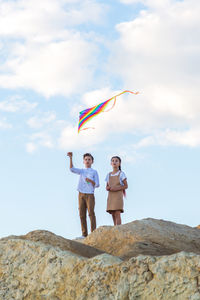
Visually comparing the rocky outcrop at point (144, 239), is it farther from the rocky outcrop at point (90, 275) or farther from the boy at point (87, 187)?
the boy at point (87, 187)

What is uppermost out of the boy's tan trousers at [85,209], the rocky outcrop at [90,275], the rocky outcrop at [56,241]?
the boy's tan trousers at [85,209]

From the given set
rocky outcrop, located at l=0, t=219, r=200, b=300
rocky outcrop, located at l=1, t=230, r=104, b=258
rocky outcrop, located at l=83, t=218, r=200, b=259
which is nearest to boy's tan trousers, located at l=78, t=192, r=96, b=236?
rocky outcrop, located at l=83, t=218, r=200, b=259

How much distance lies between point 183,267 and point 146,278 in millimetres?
312

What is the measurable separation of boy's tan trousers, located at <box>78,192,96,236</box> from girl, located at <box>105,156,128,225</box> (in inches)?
18.7

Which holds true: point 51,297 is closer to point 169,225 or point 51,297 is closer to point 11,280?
point 11,280

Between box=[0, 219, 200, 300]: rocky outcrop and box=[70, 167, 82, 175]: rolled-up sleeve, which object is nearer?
box=[0, 219, 200, 300]: rocky outcrop

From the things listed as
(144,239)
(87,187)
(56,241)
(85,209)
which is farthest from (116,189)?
(56,241)

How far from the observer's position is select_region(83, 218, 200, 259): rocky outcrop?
6.38m

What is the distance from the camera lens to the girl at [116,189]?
10492mm

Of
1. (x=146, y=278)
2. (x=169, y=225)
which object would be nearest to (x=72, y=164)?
(x=169, y=225)

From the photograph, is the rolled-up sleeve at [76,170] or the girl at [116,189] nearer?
the girl at [116,189]

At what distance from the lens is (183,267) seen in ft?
11.9

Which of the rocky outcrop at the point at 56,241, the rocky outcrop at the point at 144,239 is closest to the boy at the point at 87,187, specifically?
the rocky outcrop at the point at 144,239

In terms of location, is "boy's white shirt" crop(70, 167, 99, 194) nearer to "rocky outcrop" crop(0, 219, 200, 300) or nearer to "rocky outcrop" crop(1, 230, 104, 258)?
"rocky outcrop" crop(1, 230, 104, 258)
